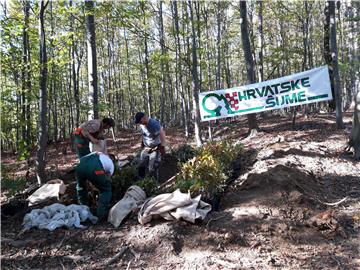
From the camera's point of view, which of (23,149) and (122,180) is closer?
(122,180)

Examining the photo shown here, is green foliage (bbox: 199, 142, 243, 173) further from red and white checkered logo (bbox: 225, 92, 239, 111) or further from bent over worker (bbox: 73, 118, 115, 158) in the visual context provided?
bent over worker (bbox: 73, 118, 115, 158)

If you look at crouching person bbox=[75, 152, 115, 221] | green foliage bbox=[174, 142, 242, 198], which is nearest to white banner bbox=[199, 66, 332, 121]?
green foliage bbox=[174, 142, 242, 198]

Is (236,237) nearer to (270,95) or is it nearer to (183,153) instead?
(183,153)

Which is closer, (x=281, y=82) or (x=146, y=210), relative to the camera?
(x=146, y=210)

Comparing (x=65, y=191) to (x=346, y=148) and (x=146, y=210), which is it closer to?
(x=146, y=210)

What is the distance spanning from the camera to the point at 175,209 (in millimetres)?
4109

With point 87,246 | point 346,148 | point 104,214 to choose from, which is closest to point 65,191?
point 104,214

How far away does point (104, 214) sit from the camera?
4676 mm

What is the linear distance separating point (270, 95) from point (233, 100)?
0.99 metres

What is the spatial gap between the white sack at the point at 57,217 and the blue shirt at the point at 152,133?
2.02 m

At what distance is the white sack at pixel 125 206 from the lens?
4.37 metres

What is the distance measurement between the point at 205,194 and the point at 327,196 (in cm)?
221

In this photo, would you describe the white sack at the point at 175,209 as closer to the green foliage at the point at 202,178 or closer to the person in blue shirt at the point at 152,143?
the green foliage at the point at 202,178

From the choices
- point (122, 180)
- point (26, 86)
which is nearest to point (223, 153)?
point (122, 180)
